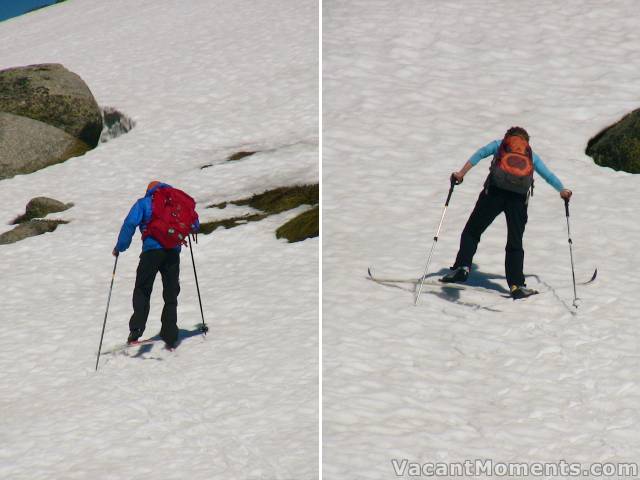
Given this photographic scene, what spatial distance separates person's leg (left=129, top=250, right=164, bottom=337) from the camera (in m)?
12.4

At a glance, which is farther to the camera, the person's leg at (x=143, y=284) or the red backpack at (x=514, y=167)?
the person's leg at (x=143, y=284)

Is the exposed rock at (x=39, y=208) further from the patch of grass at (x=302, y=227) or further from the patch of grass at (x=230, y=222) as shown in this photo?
the patch of grass at (x=302, y=227)

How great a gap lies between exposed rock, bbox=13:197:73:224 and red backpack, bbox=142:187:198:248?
31.1ft

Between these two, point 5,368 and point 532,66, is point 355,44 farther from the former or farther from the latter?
point 5,368

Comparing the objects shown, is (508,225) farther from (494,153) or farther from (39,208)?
(39,208)

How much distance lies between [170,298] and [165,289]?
0.17 meters

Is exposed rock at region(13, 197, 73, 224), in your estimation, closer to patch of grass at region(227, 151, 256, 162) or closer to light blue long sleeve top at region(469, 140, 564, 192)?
patch of grass at region(227, 151, 256, 162)

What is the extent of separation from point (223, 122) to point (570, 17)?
997 cm

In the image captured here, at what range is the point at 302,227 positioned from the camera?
16.9 m

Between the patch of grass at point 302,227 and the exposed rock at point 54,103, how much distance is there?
11.3 m

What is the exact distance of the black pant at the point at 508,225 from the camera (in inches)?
463

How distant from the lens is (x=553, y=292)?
12016 mm

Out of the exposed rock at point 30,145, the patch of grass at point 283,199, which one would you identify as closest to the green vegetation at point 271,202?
the patch of grass at point 283,199

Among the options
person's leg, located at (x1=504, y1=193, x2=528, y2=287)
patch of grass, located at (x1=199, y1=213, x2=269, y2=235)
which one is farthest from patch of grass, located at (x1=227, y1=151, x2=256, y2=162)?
person's leg, located at (x1=504, y1=193, x2=528, y2=287)
